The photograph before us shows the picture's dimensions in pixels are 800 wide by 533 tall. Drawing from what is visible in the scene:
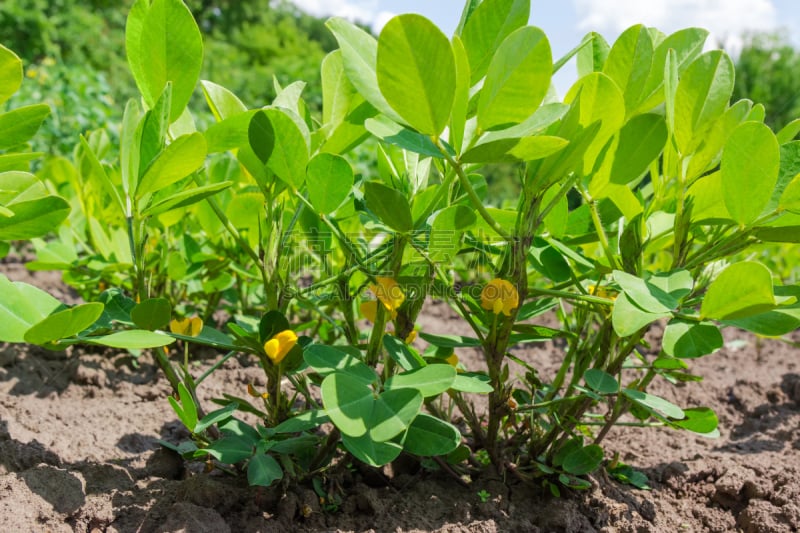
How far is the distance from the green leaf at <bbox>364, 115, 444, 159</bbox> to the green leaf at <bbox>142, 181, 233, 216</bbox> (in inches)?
7.7

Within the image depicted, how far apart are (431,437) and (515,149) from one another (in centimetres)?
40

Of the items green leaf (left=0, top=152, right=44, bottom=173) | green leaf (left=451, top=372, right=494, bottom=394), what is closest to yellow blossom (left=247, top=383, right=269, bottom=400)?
green leaf (left=451, top=372, right=494, bottom=394)

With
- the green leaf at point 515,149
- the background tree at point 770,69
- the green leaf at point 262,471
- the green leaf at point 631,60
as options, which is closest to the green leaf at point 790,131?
the green leaf at point 631,60

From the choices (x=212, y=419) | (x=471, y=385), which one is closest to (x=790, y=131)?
(x=471, y=385)

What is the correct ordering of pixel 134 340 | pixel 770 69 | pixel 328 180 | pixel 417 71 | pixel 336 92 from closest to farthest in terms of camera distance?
pixel 417 71 < pixel 134 340 < pixel 328 180 < pixel 336 92 < pixel 770 69

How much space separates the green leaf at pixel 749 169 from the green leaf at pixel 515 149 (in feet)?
0.76

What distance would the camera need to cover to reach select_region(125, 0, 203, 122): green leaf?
2.67 feet

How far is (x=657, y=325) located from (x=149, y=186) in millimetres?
2218

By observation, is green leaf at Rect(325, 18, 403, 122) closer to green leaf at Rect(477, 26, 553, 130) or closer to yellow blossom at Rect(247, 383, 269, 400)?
green leaf at Rect(477, 26, 553, 130)

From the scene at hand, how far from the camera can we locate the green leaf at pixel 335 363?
806 mm

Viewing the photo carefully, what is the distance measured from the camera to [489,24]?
0.80 metres

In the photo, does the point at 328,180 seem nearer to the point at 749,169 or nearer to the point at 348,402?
the point at 348,402

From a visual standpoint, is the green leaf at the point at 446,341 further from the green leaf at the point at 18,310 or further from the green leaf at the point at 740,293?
the green leaf at the point at 18,310

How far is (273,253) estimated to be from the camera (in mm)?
910
